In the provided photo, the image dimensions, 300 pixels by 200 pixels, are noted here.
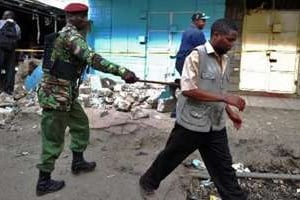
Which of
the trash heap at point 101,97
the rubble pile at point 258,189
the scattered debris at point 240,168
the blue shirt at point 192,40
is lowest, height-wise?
the rubble pile at point 258,189

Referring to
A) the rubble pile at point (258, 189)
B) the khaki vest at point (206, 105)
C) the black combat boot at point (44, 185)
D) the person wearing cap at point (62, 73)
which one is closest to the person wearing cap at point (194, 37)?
the rubble pile at point (258, 189)

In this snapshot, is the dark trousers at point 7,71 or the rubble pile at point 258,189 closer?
the rubble pile at point 258,189

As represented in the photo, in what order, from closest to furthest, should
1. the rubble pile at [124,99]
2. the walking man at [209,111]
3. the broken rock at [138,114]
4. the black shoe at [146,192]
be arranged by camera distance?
the walking man at [209,111]
the black shoe at [146,192]
the broken rock at [138,114]
the rubble pile at [124,99]

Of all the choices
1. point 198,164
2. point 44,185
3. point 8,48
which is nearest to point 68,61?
point 44,185

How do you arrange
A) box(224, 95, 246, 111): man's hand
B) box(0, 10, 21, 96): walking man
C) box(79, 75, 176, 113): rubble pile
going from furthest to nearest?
box(0, 10, 21, 96): walking man, box(79, 75, 176, 113): rubble pile, box(224, 95, 246, 111): man's hand

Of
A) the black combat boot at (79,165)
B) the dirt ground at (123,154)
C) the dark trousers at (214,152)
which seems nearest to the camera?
the dark trousers at (214,152)

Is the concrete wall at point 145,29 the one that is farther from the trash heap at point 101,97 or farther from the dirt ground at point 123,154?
the dirt ground at point 123,154

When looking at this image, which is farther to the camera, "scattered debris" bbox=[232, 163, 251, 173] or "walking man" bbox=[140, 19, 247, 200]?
"scattered debris" bbox=[232, 163, 251, 173]

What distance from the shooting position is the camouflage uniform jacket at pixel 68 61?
14.6 ft

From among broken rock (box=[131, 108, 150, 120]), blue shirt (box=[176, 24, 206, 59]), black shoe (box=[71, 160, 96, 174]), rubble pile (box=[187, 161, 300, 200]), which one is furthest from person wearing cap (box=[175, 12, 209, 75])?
black shoe (box=[71, 160, 96, 174])

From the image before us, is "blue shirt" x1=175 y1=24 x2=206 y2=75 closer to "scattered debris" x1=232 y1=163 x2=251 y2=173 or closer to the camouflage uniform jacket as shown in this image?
"scattered debris" x1=232 y1=163 x2=251 y2=173

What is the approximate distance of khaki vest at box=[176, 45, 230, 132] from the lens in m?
4.05

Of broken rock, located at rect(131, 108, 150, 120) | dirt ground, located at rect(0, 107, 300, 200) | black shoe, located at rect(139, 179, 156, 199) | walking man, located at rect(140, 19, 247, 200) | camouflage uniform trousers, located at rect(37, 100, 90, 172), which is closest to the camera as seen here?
walking man, located at rect(140, 19, 247, 200)

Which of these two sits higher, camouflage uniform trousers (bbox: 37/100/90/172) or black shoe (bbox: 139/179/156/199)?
camouflage uniform trousers (bbox: 37/100/90/172)
